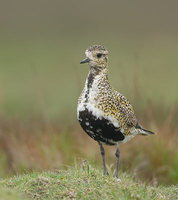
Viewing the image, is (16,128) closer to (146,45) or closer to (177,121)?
(177,121)

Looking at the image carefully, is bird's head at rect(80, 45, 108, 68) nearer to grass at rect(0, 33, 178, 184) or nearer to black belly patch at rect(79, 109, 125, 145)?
black belly patch at rect(79, 109, 125, 145)

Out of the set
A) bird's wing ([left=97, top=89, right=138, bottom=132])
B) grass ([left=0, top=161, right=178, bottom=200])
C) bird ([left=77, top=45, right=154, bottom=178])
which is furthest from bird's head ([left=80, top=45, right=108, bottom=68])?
grass ([left=0, top=161, right=178, bottom=200])

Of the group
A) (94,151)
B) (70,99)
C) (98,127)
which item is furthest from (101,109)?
(70,99)

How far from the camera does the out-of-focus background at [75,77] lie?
10.0m

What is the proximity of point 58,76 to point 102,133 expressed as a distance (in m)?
15.3

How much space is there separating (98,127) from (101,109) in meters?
0.20

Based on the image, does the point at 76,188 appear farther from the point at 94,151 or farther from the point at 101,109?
the point at 94,151

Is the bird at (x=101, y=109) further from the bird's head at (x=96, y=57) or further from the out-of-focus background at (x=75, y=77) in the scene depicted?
the out-of-focus background at (x=75, y=77)

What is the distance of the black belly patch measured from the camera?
23.4 ft

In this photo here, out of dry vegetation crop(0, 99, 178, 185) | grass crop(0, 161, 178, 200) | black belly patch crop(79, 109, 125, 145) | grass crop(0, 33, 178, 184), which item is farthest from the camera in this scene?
grass crop(0, 33, 178, 184)

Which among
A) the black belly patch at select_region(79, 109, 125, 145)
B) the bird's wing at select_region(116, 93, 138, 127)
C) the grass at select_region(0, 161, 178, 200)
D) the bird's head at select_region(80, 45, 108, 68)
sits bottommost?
the grass at select_region(0, 161, 178, 200)

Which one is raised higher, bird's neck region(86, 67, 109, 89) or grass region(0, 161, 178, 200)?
bird's neck region(86, 67, 109, 89)

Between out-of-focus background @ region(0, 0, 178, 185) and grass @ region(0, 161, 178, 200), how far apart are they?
1362 millimetres

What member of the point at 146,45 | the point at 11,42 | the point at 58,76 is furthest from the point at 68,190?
the point at 11,42
